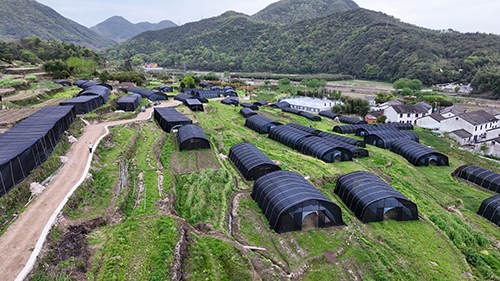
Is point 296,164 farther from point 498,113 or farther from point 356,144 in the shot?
point 498,113

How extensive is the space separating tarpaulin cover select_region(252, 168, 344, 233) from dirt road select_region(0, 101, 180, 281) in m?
12.4

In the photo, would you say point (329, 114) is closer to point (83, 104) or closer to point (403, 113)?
point (403, 113)

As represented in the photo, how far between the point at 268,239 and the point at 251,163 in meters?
9.21

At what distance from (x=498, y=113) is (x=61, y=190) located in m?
73.6

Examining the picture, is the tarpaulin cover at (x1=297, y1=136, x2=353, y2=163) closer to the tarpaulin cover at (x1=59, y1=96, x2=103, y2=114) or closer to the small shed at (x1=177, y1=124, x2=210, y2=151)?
the small shed at (x1=177, y1=124, x2=210, y2=151)

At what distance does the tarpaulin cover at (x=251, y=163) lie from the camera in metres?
24.0

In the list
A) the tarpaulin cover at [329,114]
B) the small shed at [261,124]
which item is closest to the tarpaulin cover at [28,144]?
the small shed at [261,124]

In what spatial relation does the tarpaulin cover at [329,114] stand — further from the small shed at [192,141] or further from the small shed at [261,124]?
the small shed at [192,141]

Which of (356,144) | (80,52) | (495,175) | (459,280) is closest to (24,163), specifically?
(459,280)

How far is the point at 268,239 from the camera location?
16250mm

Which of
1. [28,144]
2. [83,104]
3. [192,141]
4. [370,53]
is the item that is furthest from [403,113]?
[370,53]

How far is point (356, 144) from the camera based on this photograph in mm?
37031

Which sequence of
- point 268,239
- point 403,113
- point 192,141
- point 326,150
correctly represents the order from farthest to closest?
point 403,113
point 326,150
point 192,141
point 268,239

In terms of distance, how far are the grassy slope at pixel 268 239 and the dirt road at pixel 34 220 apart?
48.4 inches
